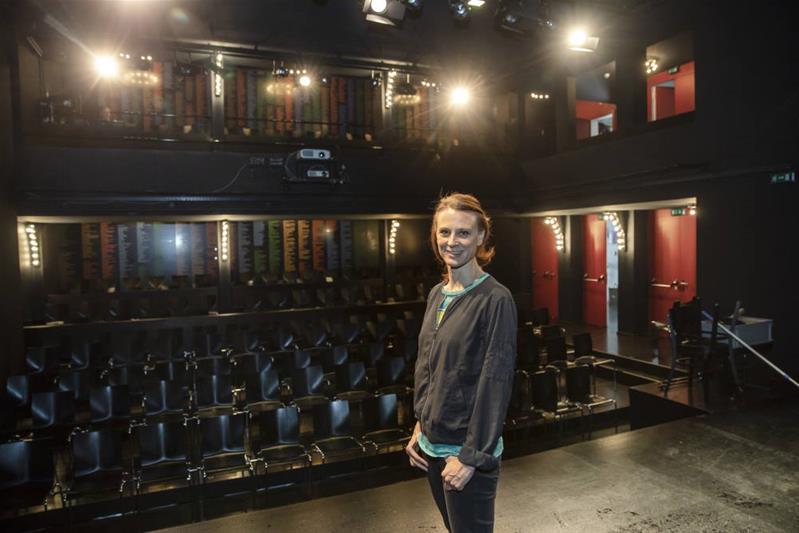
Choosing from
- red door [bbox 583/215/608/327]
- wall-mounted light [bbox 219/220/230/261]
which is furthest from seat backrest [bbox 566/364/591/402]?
wall-mounted light [bbox 219/220/230/261]

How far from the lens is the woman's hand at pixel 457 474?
1.85m

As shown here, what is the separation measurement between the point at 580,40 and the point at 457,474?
25.3ft

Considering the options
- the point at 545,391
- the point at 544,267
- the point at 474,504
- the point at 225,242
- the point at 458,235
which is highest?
the point at 225,242

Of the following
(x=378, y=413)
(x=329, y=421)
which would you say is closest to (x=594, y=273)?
(x=378, y=413)

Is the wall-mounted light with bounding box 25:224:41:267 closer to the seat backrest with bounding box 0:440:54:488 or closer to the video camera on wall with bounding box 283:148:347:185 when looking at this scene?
the video camera on wall with bounding box 283:148:347:185

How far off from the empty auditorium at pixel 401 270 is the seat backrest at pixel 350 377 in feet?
0.09

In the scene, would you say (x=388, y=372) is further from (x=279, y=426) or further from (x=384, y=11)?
(x=384, y=11)

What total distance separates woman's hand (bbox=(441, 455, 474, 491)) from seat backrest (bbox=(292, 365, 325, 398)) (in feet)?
15.7

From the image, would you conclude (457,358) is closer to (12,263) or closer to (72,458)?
(72,458)

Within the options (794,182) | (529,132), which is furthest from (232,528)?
(529,132)

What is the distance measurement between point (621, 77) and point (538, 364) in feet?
20.4

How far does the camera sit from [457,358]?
1.98m

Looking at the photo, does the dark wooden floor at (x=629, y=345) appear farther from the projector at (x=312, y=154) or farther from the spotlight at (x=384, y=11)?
the spotlight at (x=384, y=11)

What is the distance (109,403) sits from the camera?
5773 millimetres
